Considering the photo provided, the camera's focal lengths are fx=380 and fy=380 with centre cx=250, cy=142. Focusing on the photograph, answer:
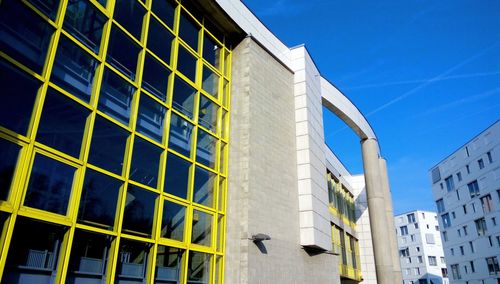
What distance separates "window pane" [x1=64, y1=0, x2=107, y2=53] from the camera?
842 centimetres

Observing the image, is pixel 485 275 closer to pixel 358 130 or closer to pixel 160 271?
pixel 358 130

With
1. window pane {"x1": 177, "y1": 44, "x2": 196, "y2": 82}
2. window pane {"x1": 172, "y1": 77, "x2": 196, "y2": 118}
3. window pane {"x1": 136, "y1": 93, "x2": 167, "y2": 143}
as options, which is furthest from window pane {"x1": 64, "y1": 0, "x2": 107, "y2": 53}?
window pane {"x1": 177, "y1": 44, "x2": 196, "y2": 82}

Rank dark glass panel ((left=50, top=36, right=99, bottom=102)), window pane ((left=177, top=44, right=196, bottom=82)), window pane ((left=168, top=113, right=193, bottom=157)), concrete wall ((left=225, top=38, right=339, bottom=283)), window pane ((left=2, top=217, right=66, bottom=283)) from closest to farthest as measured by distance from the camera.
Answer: window pane ((left=2, top=217, right=66, bottom=283))
dark glass panel ((left=50, top=36, right=99, bottom=102))
window pane ((left=168, top=113, right=193, bottom=157))
concrete wall ((left=225, top=38, right=339, bottom=283))
window pane ((left=177, top=44, right=196, bottom=82))

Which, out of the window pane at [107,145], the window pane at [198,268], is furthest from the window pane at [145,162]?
the window pane at [198,268]

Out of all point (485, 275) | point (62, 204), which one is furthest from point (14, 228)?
point (485, 275)

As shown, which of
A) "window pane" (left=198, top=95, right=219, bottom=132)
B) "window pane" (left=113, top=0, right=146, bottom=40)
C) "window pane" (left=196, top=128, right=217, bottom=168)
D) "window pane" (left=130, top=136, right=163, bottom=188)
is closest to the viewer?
"window pane" (left=130, top=136, right=163, bottom=188)

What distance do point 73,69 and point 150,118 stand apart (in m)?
2.42

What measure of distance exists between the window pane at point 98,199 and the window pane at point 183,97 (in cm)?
352

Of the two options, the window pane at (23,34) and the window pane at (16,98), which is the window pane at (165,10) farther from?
the window pane at (16,98)

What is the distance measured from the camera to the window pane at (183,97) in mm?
11273

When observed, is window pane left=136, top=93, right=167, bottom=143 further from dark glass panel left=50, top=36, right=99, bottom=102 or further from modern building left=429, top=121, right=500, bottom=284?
modern building left=429, top=121, right=500, bottom=284

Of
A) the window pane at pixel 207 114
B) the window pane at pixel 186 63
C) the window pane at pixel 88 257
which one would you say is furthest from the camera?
the window pane at pixel 207 114

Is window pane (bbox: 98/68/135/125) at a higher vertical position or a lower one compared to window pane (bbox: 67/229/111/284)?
higher

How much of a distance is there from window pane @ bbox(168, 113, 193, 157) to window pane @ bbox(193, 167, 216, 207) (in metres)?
0.75
